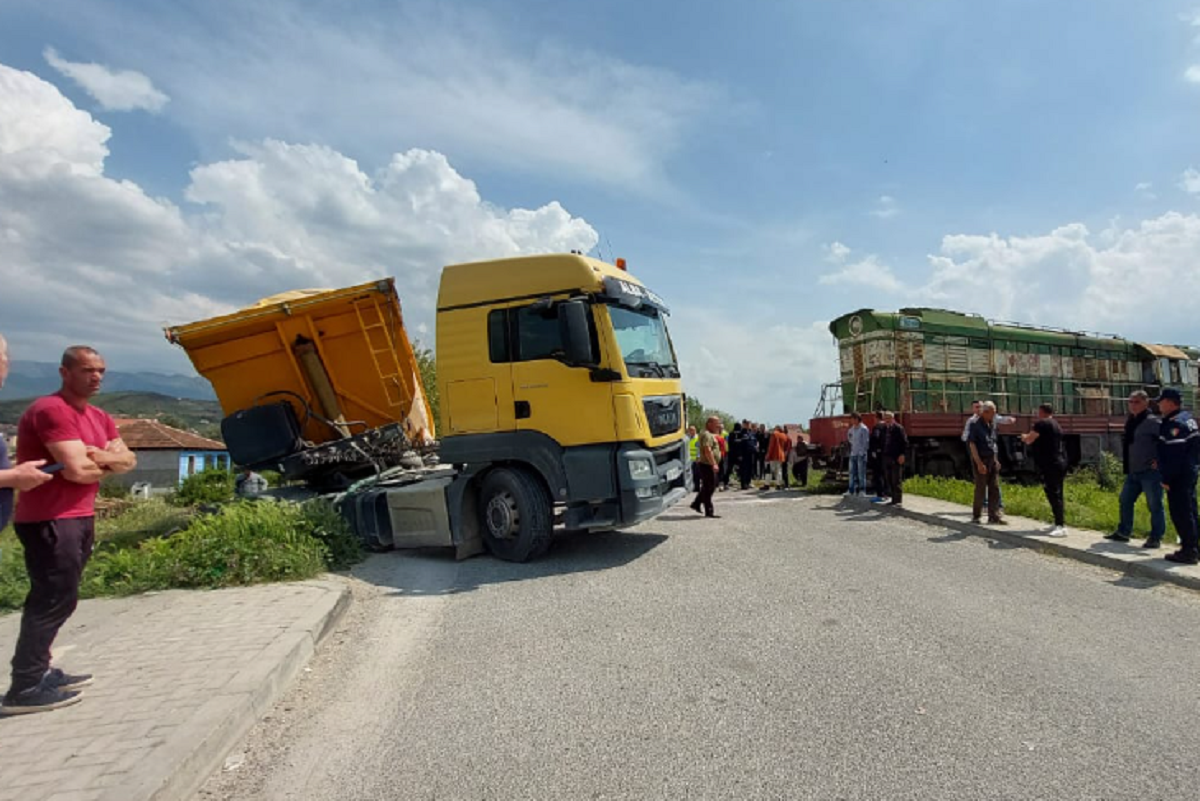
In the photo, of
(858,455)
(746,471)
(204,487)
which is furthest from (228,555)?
(204,487)

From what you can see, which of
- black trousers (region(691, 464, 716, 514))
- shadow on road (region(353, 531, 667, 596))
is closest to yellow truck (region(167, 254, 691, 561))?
shadow on road (region(353, 531, 667, 596))

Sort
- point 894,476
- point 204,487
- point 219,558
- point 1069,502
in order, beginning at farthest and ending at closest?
point 204,487
point 894,476
point 1069,502
point 219,558

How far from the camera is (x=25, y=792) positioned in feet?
8.84

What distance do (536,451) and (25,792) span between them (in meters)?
4.80

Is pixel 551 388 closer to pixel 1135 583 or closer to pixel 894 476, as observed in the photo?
pixel 1135 583

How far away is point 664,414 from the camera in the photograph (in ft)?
25.2

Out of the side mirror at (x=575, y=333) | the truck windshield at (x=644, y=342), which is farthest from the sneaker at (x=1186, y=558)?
the side mirror at (x=575, y=333)

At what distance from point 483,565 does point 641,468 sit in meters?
2.03

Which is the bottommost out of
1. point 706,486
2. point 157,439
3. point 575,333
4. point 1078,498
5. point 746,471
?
point 1078,498

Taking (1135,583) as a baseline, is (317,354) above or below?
above

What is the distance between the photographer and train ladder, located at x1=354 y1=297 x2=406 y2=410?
857cm

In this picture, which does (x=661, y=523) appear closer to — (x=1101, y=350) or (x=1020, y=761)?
(x=1020, y=761)

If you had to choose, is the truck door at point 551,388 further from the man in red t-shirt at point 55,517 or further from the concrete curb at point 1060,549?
the concrete curb at point 1060,549

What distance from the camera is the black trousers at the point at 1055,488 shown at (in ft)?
27.4
